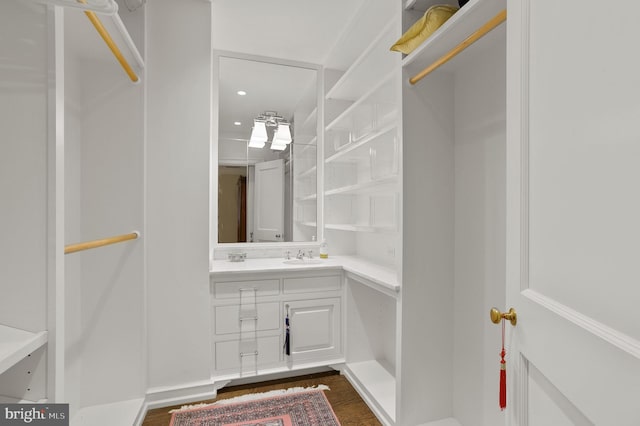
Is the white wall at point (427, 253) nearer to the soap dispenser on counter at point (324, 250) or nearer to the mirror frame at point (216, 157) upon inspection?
the soap dispenser on counter at point (324, 250)

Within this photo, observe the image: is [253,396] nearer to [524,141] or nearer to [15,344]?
[15,344]

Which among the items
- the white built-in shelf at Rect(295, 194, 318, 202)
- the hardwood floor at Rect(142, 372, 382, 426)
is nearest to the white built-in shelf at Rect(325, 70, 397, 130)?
the white built-in shelf at Rect(295, 194, 318, 202)

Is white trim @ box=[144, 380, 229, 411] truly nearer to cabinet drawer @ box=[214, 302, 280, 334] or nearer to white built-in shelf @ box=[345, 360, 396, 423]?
cabinet drawer @ box=[214, 302, 280, 334]

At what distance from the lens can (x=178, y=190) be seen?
6.91 ft

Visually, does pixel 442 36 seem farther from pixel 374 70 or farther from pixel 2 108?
pixel 2 108

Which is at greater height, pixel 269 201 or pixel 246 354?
pixel 269 201

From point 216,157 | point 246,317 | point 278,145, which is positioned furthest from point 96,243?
point 278,145

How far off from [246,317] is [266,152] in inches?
58.3

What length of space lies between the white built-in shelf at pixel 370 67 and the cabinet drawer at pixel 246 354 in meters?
2.11

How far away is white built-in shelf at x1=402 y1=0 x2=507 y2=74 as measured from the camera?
1.14m

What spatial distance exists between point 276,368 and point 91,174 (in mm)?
1789

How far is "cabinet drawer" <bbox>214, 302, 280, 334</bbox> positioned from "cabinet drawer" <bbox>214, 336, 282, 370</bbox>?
0.29ft

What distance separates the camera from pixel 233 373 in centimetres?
221

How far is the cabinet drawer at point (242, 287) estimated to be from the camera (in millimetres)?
2189
